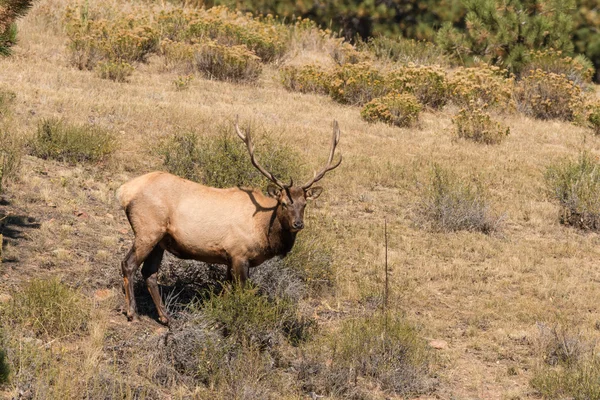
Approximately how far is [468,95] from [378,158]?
4425mm

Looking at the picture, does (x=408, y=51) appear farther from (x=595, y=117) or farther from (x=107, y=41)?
(x=107, y=41)

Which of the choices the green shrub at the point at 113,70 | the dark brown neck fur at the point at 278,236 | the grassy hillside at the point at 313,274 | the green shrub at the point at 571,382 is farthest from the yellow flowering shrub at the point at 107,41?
the green shrub at the point at 571,382

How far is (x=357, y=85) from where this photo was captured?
63.3 ft

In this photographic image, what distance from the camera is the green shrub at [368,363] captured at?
7695mm

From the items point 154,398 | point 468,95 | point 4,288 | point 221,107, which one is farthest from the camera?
point 468,95

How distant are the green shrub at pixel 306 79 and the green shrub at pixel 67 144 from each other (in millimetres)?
7110

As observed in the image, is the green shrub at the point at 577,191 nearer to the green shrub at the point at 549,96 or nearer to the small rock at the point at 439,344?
the small rock at the point at 439,344

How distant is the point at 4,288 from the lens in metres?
8.38

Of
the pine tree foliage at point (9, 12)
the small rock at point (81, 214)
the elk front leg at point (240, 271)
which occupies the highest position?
the pine tree foliage at point (9, 12)

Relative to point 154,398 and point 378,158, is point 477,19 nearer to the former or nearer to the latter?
point 378,158

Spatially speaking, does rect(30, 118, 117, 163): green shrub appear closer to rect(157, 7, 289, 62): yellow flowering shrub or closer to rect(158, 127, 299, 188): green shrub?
rect(158, 127, 299, 188): green shrub

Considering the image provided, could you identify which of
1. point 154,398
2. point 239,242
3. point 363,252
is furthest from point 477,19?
point 154,398

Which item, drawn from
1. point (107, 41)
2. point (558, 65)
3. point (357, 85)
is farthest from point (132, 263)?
point (558, 65)

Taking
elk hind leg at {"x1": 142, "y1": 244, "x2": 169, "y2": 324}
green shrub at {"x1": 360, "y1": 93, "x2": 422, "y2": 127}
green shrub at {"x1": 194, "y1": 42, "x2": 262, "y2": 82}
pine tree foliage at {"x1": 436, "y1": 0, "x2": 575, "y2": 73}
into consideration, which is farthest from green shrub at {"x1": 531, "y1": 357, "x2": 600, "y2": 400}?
pine tree foliage at {"x1": 436, "y1": 0, "x2": 575, "y2": 73}
